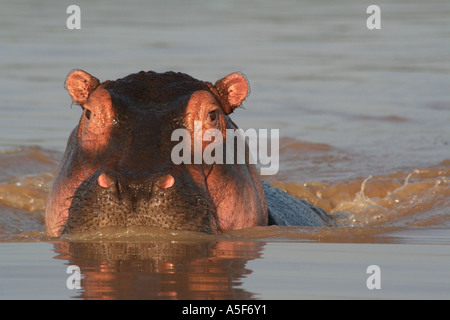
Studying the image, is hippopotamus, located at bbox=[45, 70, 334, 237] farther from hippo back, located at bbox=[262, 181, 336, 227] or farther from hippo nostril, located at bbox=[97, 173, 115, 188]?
hippo back, located at bbox=[262, 181, 336, 227]

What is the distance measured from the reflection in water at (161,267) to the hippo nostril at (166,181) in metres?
0.39

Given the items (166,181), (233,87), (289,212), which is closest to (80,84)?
(233,87)

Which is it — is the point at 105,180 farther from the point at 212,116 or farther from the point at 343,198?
the point at 343,198

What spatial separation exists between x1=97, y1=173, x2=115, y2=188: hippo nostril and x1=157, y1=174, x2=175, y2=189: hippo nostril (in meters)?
0.32

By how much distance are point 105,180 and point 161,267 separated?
1059mm

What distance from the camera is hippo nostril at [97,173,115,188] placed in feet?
20.5

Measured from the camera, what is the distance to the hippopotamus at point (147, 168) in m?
6.30

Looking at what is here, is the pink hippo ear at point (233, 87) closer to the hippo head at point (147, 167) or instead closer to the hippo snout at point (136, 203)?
the hippo head at point (147, 167)

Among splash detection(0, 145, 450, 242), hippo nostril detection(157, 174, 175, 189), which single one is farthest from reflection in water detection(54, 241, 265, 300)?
splash detection(0, 145, 450, 242)

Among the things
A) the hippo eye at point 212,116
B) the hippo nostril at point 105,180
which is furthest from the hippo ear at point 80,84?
the hippo nostril at point 105,180

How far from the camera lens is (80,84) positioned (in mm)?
7398

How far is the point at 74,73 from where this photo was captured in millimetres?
7336

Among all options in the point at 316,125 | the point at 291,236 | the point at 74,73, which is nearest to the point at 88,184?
the point at 74,73

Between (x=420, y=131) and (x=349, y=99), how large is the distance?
2.12 metres
